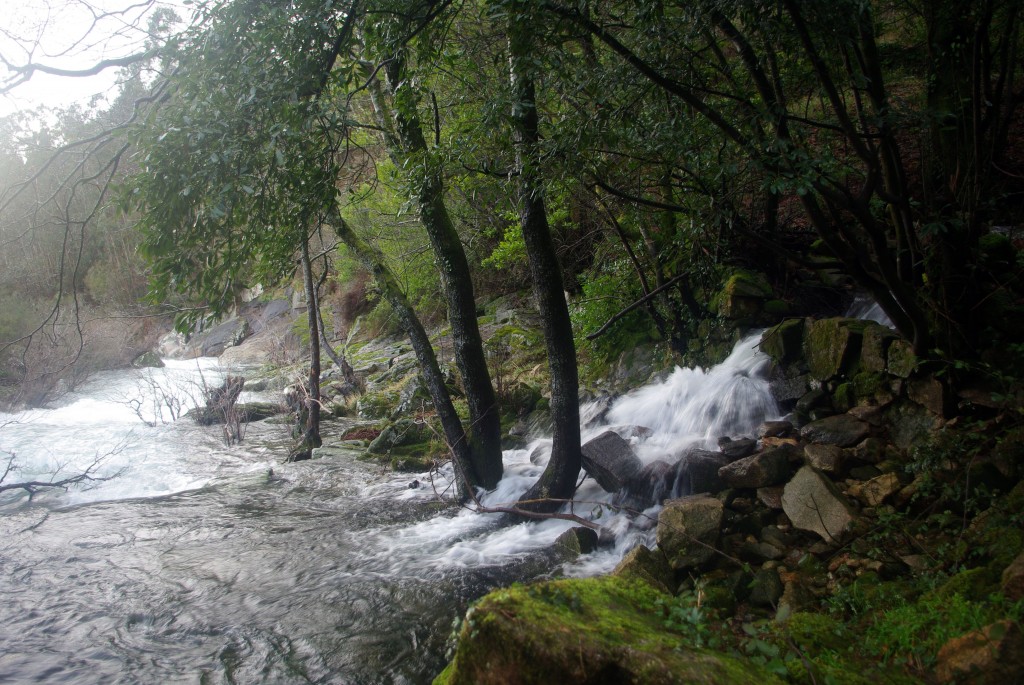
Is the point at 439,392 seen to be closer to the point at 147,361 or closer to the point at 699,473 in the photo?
the point at 699,473

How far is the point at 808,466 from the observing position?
6082 millimetres

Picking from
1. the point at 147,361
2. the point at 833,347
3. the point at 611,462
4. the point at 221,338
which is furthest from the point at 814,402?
the point at 221,338

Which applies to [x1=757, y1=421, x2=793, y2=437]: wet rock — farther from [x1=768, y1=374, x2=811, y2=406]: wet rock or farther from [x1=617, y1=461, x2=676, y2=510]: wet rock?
[x1=617, y1=461, x2=676, y2=510]: wet rock

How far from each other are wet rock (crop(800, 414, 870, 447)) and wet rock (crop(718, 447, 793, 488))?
56 centimetres

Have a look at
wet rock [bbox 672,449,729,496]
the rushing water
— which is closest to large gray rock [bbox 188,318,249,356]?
the rushing water

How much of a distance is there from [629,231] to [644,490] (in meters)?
5.10

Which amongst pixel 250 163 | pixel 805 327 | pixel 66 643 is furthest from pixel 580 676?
pixel 805 327

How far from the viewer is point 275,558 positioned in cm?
755

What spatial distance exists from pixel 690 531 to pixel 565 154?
359cm

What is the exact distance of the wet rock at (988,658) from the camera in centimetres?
293

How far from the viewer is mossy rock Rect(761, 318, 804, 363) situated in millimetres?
8383

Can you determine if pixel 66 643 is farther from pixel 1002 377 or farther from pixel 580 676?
pixel 1002 377

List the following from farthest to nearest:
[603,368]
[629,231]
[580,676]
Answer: [603,368]
[629,231]
[580,676]

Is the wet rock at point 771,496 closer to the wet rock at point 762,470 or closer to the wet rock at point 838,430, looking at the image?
the wet rock at point 762,470
